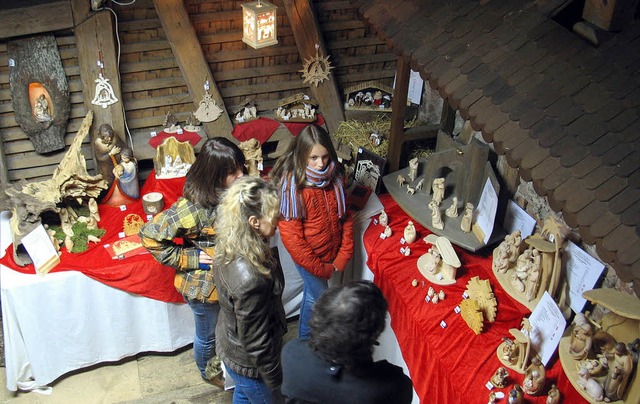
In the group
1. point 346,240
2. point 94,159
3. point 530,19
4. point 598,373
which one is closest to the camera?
point 598,373

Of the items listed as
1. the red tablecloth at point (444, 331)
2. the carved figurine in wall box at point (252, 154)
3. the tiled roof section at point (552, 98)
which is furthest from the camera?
the carved figurine in wall box at point (252, 154)

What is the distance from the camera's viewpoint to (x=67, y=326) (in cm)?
462

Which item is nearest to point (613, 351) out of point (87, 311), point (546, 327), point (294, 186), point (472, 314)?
point (546, 327)

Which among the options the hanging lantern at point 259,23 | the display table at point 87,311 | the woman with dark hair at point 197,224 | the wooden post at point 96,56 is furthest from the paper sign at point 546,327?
the wooden post at point 96,56

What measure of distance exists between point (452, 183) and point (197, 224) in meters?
2.04

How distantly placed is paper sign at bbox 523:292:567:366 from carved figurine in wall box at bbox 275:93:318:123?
9.82 feet

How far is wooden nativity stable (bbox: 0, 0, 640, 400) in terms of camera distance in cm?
309

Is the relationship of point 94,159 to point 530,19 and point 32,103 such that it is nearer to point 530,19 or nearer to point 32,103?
point 32,103

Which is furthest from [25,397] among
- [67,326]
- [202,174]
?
[202,174]

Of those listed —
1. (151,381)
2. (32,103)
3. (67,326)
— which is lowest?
(151,381)

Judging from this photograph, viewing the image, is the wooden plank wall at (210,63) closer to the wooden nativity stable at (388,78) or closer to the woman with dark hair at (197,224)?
the wooden nativity stable at (388,78)

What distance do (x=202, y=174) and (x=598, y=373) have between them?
93.2 inches

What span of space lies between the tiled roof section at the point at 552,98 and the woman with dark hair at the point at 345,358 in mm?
1038

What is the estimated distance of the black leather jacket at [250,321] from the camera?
320 centimetres
